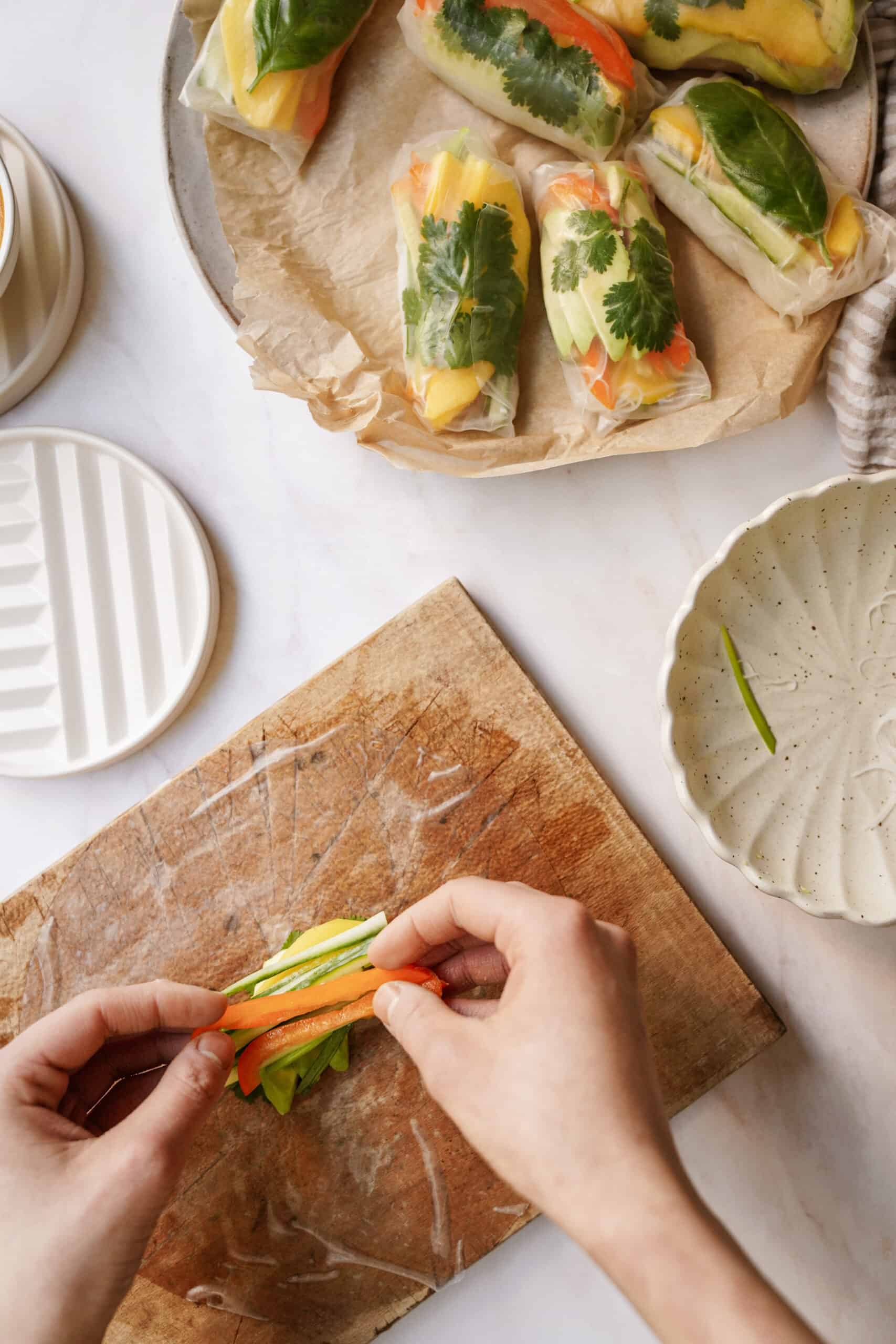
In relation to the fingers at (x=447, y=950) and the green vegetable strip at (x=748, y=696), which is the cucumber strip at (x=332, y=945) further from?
the green vegetable strip at (x=748, y=696)

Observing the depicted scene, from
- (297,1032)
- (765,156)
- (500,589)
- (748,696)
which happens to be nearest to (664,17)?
(765,156)

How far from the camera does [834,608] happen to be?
119cm

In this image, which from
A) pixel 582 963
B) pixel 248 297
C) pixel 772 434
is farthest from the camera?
pixel 772 434

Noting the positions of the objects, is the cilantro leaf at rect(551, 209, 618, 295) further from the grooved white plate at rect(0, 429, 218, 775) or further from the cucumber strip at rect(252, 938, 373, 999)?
the cucumber strip at rect(252, 938, 373, 999)

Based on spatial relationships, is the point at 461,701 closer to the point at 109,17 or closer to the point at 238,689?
the point at 238,689

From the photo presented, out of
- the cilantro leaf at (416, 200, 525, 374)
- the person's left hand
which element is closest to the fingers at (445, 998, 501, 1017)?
the person's left hand

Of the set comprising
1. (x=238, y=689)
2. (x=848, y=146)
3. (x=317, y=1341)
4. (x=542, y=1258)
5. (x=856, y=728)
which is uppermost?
(x=848, y=146)

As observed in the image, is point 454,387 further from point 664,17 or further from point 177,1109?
point 177,1109

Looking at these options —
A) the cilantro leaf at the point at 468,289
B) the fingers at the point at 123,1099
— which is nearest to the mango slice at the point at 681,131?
the cilantro leaf at the point at 468,289

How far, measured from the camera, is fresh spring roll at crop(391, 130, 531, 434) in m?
1.15

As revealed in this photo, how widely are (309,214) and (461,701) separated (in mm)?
630

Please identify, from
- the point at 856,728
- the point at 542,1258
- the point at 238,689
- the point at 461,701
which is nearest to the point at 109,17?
the point at 238,689

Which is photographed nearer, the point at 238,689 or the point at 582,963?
the point at 582,963

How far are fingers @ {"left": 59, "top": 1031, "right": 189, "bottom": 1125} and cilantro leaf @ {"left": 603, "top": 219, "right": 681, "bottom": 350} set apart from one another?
3.16ft
